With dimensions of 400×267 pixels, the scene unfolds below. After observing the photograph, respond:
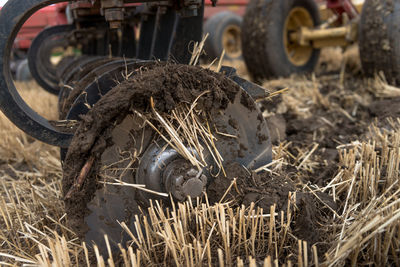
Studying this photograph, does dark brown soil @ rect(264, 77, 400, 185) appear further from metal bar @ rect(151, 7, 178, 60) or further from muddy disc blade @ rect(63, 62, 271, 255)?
metal bar @ rect(151, 7, 178, 60)

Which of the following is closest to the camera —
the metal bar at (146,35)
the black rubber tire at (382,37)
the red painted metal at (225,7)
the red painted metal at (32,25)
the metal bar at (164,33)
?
the metal bar at (164,33)

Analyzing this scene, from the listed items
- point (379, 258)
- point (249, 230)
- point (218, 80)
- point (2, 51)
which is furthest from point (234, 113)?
point (2, 51)

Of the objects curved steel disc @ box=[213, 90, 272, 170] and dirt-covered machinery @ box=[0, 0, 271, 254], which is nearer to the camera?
dirt-covered machinery @ box=[0, 0, 271, 254]

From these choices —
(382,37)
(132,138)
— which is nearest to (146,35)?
(132,138)

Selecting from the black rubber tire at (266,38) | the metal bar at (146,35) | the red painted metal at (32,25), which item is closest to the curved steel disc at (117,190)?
the metal bar at (146,35)

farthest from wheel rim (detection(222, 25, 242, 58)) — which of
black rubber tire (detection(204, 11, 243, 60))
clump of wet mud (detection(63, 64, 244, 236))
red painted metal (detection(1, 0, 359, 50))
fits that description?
clump of wet mud (detection(63, 64, 244, 236))

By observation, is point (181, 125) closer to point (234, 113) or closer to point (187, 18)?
point (234, 113)

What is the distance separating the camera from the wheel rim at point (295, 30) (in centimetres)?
486

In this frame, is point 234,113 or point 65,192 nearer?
point 65,192

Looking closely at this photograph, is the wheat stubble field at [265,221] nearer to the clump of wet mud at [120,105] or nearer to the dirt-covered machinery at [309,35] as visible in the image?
the clump of wet mud at [120,105]

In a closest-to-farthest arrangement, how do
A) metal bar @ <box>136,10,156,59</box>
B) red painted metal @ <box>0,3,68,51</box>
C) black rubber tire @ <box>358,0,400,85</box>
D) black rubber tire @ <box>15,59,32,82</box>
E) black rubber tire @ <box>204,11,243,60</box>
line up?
metal bar @ <box>136,10,156,59</box>, black rubber tire @ <box>358,0,400,85</box>, black rubber tire @ <box>204,11,243,60</box>, black rubber tire @ <box>15,59,32,82</box>, red painted metal @ <box>0,3,68,51</box>

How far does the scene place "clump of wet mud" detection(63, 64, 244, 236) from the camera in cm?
136

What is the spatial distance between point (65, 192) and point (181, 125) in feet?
1.51

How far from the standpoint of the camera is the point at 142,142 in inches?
58.4
